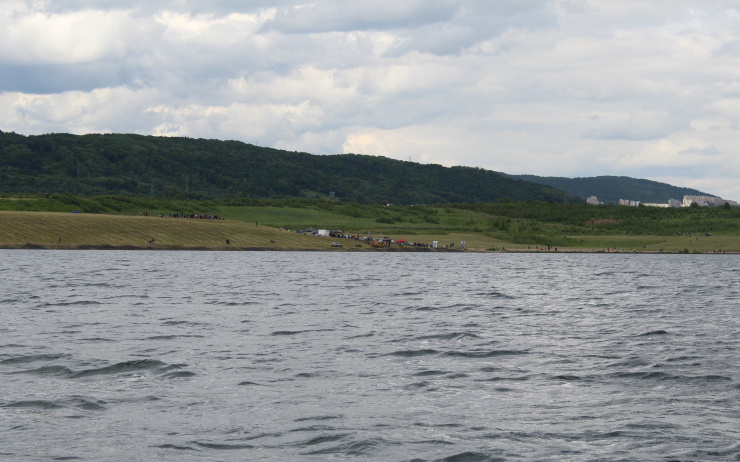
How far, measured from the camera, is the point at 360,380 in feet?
79.8

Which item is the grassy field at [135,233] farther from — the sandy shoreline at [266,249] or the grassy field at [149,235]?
the sandy shoreline at [266,249]

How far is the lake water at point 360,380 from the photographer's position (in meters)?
17.5

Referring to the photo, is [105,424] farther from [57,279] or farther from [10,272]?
[10,272]

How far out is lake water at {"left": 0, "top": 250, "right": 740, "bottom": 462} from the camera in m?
17.5

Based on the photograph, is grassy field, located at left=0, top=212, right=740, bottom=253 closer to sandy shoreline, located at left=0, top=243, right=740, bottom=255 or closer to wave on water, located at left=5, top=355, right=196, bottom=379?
sandy shoreline, located at left=0, top=243, right=740, bottom=255

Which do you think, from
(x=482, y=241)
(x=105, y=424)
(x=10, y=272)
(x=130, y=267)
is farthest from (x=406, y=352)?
(x=482, y=241)

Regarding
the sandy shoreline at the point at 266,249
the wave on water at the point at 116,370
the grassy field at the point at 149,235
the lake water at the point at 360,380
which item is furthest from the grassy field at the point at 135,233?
the wave on water at the point at 116,370

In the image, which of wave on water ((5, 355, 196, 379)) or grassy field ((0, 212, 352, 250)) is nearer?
wave on water ((5, 355, 196, 379))

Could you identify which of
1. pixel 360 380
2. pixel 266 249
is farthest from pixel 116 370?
pixel 266 249

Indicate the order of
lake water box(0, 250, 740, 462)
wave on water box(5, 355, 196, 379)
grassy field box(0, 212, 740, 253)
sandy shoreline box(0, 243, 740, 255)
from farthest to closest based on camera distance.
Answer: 1. grassy field box(0, 212, 740, 253)
2. sandy shoreline box(0, 243, 740, 255)
3. wave on water box(5, 355, 196, 379)
4. lake water box(0, 250, 740, 462)

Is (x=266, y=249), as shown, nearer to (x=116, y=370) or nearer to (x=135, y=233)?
(x=135, y=233)

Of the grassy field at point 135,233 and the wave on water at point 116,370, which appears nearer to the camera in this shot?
the wave on water at point 116,370

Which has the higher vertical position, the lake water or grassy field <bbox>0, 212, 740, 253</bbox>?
grassy field <bbox>0, 212, 740, 253</bbox>

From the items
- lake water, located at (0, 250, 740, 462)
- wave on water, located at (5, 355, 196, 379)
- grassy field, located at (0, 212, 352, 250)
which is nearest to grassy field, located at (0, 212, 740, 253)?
grassy field, located at (0, 212, 352, 250)
